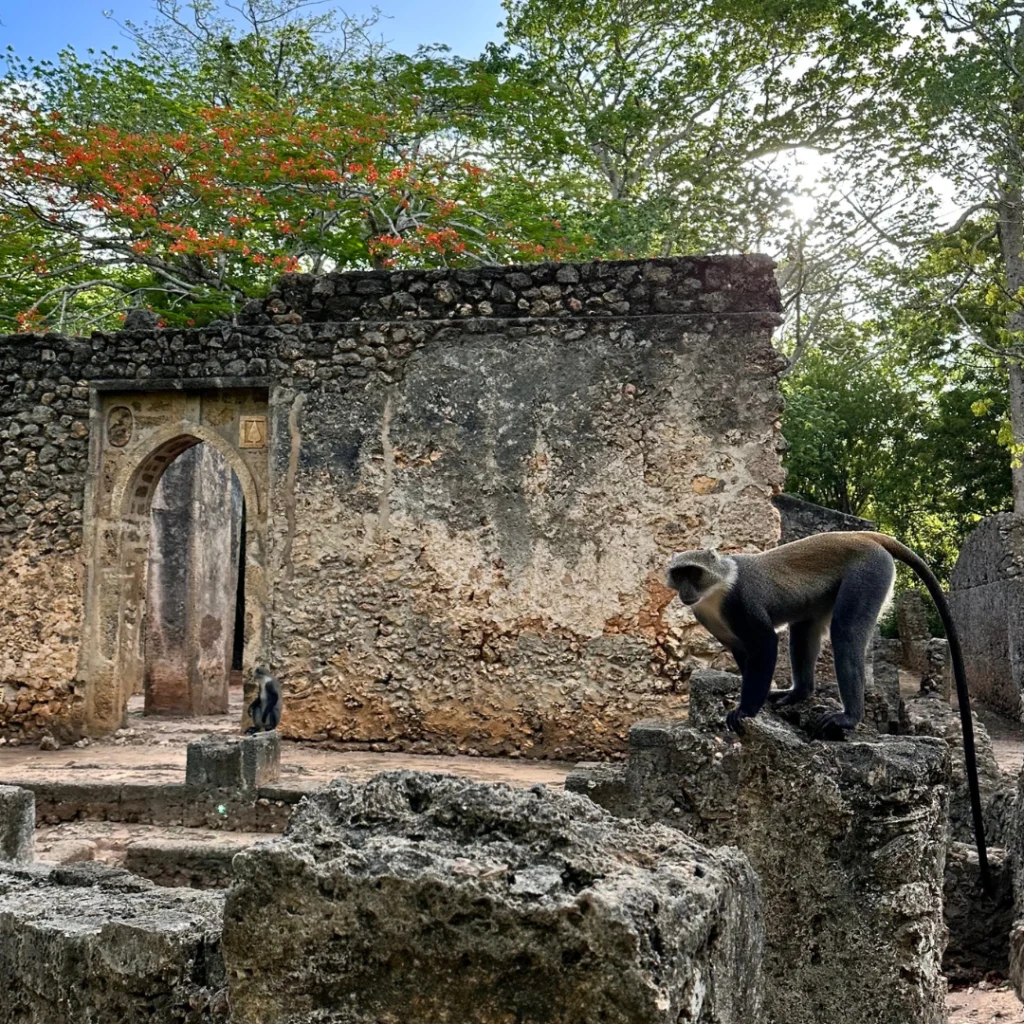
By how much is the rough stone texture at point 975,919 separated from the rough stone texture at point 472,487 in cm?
385

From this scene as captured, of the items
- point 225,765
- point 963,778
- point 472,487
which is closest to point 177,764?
point 225,765

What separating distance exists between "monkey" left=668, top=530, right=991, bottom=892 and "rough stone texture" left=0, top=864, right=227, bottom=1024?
1.93 meters

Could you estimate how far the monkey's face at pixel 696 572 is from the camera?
367cm

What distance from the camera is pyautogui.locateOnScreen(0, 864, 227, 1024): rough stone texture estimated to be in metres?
2.04

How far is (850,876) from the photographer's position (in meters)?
2.86

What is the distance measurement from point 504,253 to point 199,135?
4451 mm

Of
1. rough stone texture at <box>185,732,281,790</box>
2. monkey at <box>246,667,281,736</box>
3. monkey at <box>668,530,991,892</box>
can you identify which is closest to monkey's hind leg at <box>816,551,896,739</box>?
monkey at <box>668,530,991,892</box>

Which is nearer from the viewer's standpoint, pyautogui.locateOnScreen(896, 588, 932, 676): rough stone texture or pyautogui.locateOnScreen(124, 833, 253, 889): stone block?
pyautogui.locateOnScreen(124, 833, 253, 889): stone block

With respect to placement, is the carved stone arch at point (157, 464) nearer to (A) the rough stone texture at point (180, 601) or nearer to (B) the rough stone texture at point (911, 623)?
(A) the rough stone texture at point (180, 601)

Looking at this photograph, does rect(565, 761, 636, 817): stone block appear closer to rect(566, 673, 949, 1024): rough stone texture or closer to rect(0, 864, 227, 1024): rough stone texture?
rect(566, 673, 949, 1024): rough stone texture

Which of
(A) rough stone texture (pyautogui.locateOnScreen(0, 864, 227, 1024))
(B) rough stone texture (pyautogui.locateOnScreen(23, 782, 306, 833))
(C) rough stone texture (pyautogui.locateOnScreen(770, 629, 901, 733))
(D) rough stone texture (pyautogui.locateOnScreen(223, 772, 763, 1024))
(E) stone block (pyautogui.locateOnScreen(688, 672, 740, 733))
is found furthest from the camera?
(C) rough stone texture (pyautogui.locateOnScreen(770, 629, 901, 733))

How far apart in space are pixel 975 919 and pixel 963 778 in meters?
1.78

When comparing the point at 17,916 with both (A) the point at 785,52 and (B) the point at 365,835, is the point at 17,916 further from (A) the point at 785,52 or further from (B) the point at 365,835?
(A) the point at 785,52

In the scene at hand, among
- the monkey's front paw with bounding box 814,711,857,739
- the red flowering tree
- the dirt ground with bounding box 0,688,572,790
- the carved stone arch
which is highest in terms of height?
the red flowering tree
